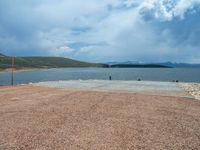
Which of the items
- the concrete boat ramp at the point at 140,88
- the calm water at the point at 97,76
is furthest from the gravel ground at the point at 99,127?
the calm water at the point at 97,76

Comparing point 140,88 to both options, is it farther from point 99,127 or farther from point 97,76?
point 97,76

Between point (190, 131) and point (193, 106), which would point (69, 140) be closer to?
point (190, 131)

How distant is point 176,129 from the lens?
6133 millimetres

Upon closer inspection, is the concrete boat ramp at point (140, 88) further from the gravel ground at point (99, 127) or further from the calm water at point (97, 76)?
the calm water at point (97, 76)

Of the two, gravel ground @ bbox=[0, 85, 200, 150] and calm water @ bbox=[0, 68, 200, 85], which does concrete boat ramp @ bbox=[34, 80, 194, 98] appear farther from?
calm water @ bbox=[0, 68, 200, 85]

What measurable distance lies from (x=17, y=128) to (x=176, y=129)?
15.0 feet

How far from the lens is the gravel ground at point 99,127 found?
16.3 ft

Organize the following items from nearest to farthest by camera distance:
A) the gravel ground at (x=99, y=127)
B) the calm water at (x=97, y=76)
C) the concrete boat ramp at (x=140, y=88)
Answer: the gravel ground at (x=99, y=127) → the concrete boat ramp at (x=140, y=88) → the calm water at (x=97, y=76)

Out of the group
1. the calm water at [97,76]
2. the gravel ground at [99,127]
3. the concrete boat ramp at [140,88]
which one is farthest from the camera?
the calm water at [97,76]

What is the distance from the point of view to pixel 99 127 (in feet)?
20.5

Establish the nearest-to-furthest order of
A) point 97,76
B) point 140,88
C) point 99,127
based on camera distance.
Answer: point 99,127 < point 140,88 < point 97,76

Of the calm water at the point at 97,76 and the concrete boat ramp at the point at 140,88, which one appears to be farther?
the calm water at the point at 97,76

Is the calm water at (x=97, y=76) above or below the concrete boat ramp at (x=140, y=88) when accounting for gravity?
below

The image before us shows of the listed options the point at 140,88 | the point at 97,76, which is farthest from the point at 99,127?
the point at 97,76
